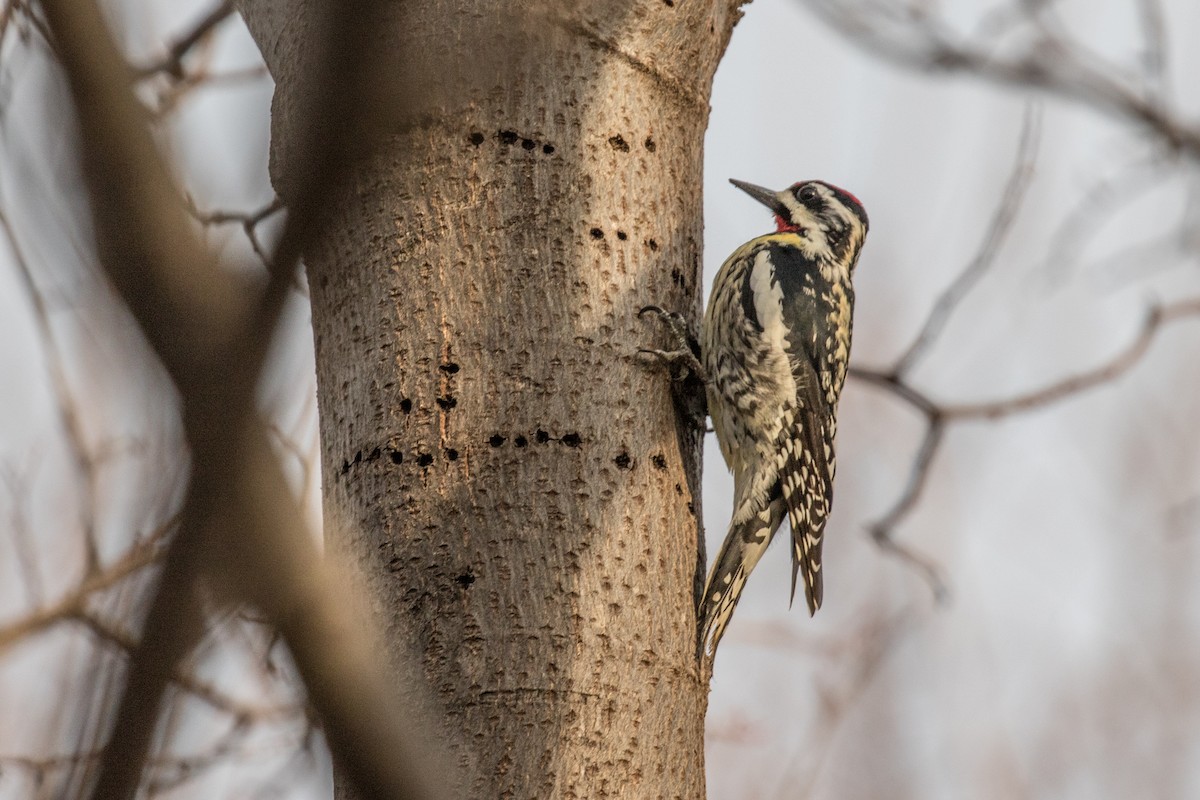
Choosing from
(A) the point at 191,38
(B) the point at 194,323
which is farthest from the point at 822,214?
(B) the point at 194,323

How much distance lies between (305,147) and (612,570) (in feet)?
5.74

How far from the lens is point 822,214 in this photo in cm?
499

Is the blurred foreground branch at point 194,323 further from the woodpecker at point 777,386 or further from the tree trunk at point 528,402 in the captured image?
the woodpecker at point 777,386

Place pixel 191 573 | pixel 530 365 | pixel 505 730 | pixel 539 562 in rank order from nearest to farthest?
1. pixel 191 573
2. pixel 505 730
3. pixel 539 562
4. pixel 530 365

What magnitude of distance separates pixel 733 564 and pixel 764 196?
2101 millimetres

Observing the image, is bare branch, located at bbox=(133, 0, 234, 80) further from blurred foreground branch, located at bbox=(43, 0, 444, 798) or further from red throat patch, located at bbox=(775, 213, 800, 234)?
blurred foreground branch, located at bbox=(43, 0, 444, 798)

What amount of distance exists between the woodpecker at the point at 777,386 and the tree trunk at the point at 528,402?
25.7 inches

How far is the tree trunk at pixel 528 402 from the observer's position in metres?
2.34

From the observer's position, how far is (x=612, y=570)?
8.12 feet

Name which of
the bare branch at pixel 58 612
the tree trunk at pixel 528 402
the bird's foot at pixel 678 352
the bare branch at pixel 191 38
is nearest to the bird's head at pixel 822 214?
the bird's foot at pixel 678 352

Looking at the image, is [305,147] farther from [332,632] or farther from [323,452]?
[323,452]

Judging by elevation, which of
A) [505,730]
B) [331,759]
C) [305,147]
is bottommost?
[505,730]

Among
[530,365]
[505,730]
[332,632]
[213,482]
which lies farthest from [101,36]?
[530,365]

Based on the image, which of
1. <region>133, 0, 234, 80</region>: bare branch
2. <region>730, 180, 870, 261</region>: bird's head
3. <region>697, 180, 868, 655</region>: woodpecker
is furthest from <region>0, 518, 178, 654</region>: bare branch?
<region>730, 180, 870, 261</region>: bird's head
